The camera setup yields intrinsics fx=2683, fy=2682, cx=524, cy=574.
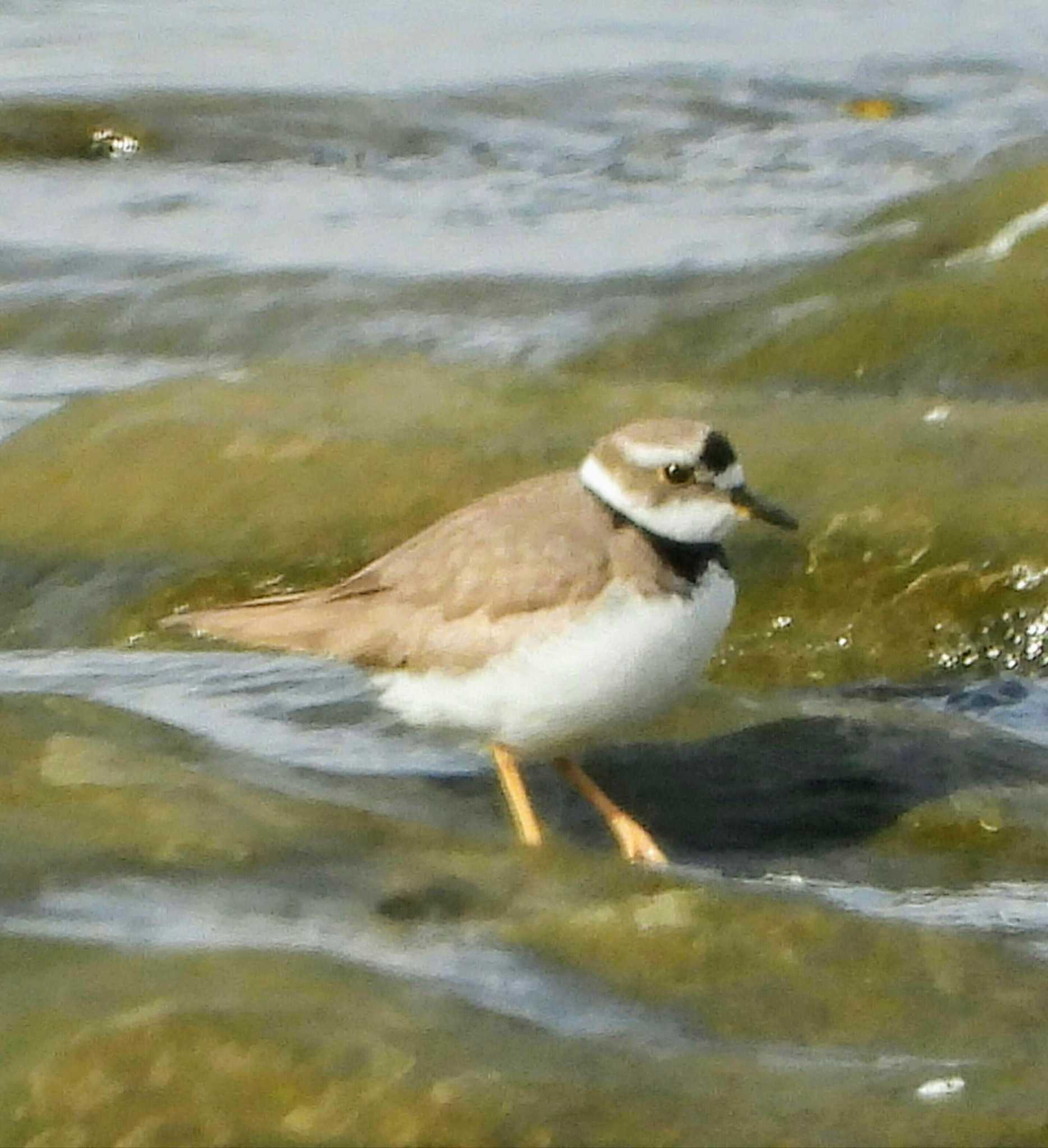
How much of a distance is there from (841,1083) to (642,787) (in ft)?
8.13

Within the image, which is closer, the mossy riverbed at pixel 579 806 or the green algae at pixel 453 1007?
the green algae at pixel 453 1007

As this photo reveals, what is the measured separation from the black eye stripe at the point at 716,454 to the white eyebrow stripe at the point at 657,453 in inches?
0.7

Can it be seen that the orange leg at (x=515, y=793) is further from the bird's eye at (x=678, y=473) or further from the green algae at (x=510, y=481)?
the green algae at (x=510, y=481)

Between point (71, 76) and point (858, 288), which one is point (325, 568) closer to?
point (858, 288)

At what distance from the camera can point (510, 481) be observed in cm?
816

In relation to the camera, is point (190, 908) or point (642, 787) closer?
point (190, 908)

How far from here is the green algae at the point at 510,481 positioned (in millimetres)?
→ 7641

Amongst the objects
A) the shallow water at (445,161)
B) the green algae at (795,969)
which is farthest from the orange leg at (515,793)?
the shallow water at (445,161)

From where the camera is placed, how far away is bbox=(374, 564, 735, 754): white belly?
6.06 meters

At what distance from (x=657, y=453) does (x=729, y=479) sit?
20 centimetres

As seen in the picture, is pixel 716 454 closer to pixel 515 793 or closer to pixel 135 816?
pixel 515 793

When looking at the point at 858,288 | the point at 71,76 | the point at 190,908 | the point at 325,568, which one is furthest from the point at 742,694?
the point at 71,76

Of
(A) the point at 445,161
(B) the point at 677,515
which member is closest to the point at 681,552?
(B) the point at 677,515

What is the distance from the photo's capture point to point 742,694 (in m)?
7.21
